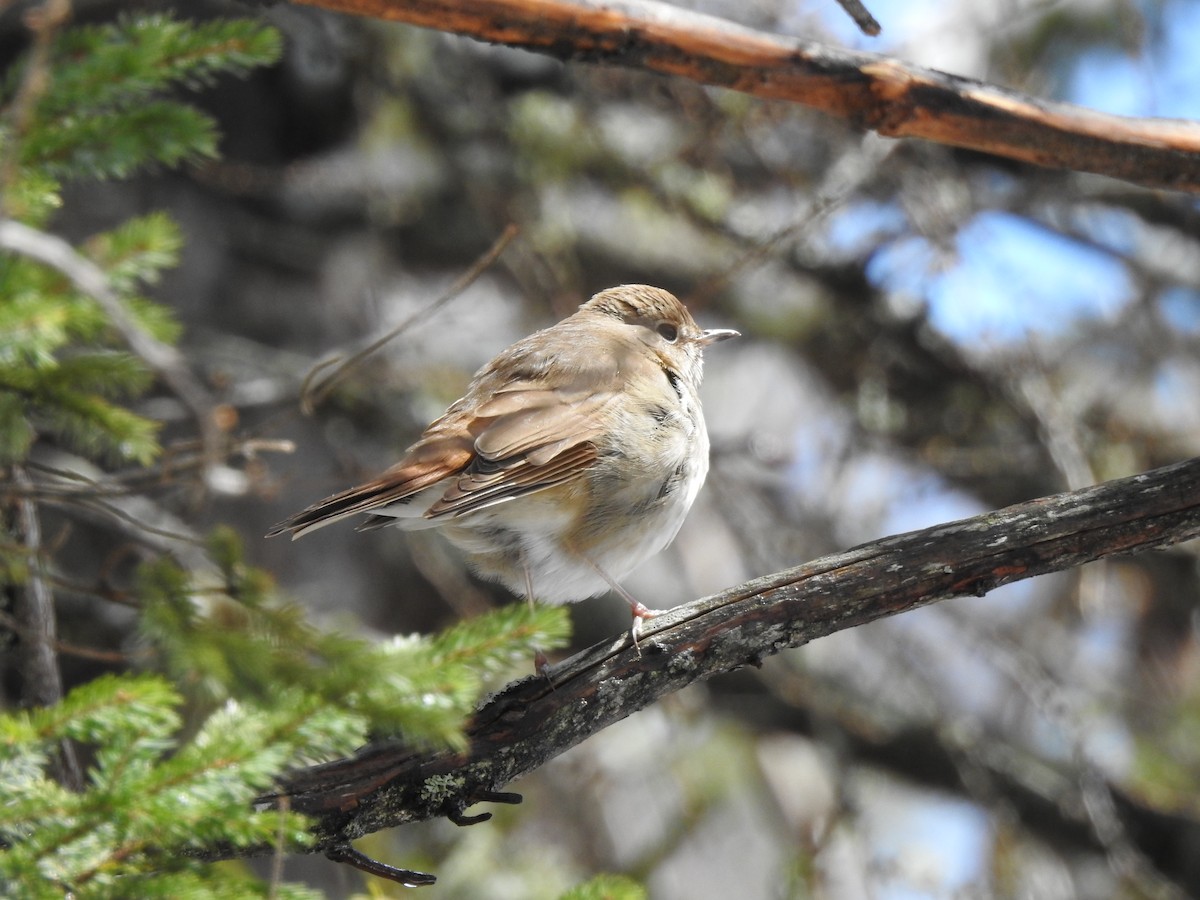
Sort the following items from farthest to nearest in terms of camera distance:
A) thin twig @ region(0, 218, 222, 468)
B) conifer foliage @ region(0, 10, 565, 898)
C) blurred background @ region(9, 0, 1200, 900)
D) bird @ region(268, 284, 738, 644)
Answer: blurred background @ region(9, 0, 1200, 900)
bird @ region(268, 284, 738, 644)
conifer foliage @ region(0, 10, 565, 898)
thin twig @ region(0, 218, 222, 468)

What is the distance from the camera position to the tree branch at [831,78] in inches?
108

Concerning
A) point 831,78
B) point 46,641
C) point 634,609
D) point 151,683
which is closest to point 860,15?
point 831,78

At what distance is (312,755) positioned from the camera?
2.17m

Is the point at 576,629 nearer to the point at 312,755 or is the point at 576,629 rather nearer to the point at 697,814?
→ the point at 697,814

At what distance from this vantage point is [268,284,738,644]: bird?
3.02 meters

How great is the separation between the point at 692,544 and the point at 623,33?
14.1 feet

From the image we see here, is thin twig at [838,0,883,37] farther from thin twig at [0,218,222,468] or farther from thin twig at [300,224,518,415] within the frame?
thin twig at [0,218,222,468]

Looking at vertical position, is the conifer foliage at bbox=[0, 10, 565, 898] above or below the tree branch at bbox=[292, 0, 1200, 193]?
below

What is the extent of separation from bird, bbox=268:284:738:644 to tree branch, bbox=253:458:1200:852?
1.08 ft

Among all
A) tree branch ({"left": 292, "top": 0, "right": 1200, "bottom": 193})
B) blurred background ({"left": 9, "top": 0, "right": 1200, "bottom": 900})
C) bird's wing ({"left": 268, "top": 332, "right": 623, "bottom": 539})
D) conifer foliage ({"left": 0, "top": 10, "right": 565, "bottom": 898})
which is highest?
tree branch ({"left": 292, "top": 0, "right": 1200, "bottom": 193})

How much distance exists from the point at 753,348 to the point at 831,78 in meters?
4.02

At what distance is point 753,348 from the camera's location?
6.89 m

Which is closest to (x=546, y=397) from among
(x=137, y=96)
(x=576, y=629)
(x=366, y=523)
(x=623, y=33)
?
(x=366, y=523)

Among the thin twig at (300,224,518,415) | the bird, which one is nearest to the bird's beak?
the bird
